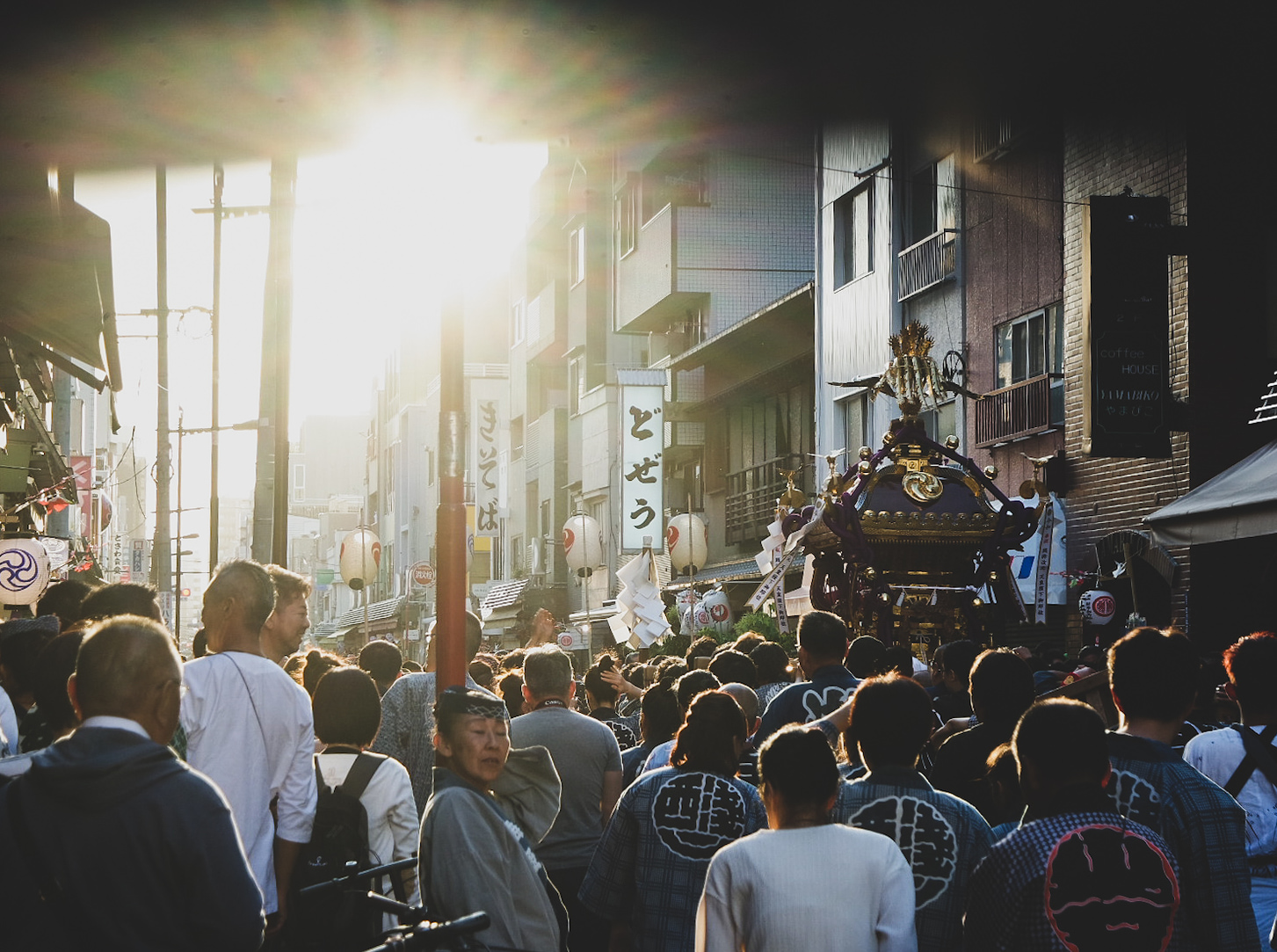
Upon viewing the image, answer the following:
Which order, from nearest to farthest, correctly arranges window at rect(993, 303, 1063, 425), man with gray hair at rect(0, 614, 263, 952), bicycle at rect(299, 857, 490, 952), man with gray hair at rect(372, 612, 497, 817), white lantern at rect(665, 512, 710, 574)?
man with gray hair at rect(0, 614, 263, 952) → bicycle at rect(299, 857, 490, 952) → man with gray hair at rect(372, 612, 497, 817) → window at rect(993, 303, 1063, 425) → white lantern at rect(665, 512, 710, 574)

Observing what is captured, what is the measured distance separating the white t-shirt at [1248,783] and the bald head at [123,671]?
4.06 m

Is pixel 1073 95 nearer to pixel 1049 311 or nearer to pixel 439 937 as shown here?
pixel 439 937

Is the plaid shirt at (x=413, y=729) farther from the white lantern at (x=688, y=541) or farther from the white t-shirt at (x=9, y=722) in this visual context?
the white lantern at (x=688, y=541)

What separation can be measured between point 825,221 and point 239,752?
2418cm

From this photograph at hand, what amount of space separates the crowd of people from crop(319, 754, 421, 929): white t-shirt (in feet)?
0.04

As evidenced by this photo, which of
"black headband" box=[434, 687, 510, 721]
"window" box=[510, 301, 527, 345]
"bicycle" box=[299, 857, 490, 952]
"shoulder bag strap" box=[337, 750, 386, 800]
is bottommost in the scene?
"bicycle" box=[299, 857, 490, 952]

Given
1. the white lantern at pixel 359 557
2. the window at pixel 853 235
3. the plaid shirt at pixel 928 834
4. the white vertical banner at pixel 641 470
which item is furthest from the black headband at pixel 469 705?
the white vertical banner at pixel 641 470

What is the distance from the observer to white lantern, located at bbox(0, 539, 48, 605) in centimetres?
1753

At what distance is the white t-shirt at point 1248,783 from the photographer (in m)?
5.63

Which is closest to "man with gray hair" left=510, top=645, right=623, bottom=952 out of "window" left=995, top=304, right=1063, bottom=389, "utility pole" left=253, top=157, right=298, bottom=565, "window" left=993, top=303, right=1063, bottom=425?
"utility pole" left=253, top=157, right=298, bottom=565

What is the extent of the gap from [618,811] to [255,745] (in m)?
1.46

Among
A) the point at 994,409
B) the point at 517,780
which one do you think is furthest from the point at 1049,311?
the point at 517,780

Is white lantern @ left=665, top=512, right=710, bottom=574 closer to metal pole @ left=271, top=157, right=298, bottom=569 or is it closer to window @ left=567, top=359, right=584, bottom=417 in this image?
metal pole @ left=271, top=157, right=298, bottom=569

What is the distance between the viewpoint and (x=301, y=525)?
150m
